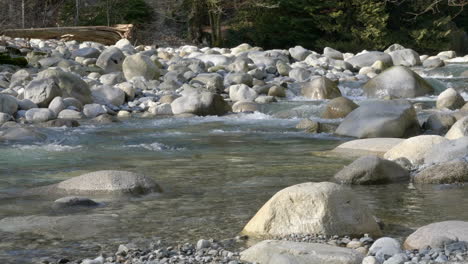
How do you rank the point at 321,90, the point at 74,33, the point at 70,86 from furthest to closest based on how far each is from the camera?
the point at 74,33 → the point at 321,90 → the point at 70,86

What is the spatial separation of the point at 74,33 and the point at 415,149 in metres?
17.1

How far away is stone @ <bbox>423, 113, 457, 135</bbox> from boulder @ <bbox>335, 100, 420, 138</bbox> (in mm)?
280

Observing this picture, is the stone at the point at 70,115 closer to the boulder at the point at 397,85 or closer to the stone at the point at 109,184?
the boulder at the point at 397,85

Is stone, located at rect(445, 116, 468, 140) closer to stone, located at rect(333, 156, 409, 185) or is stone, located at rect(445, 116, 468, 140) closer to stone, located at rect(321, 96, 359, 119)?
stone, located at rect(333, 156, 409, 185)

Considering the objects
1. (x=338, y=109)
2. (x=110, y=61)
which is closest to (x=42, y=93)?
(x=110, y=61)

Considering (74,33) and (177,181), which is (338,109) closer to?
(177,181)

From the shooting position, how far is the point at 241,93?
14.7 meters

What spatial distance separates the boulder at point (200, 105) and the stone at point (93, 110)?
4.03 feet

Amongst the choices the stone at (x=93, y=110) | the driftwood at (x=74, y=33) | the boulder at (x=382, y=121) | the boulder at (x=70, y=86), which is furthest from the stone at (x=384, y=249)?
the driftwood at (x=74, y=33)

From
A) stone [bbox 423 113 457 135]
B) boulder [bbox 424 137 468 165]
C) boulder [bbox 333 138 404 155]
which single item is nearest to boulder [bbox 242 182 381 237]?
boulder [bbox 424 137 468 165]

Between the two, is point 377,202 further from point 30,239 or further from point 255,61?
point 255,61

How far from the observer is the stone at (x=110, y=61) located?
17547 mm

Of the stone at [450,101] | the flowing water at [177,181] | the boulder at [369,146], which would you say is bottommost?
the flowing water at [177,181]

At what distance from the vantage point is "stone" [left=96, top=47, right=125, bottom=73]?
17.5 m
